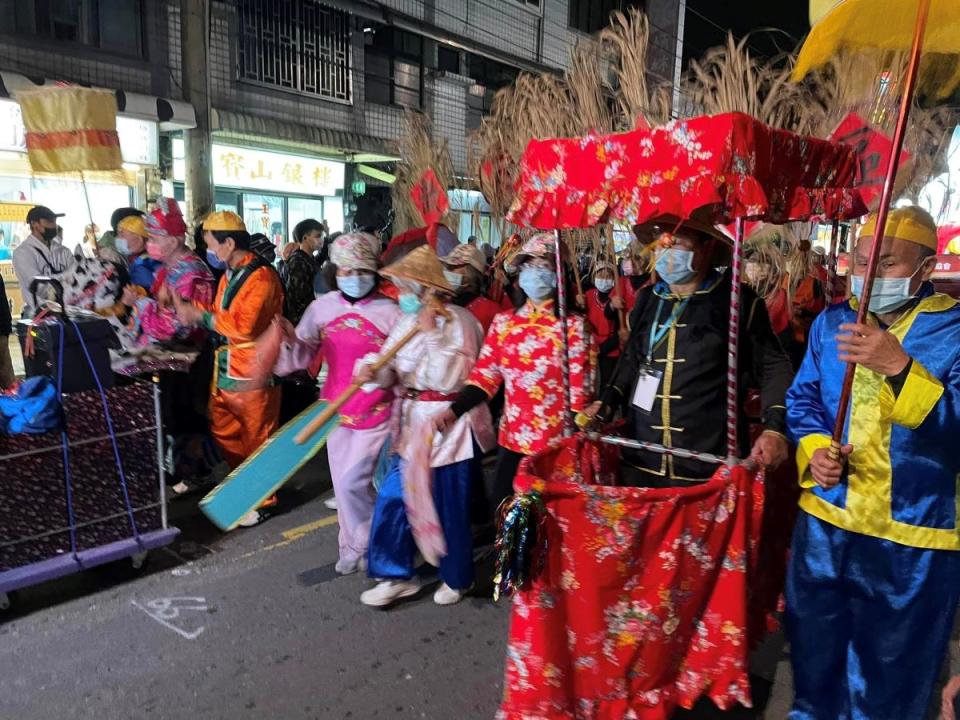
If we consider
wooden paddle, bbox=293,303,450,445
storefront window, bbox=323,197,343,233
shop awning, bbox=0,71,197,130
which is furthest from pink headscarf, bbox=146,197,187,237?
storefront window, bbox=323,197,343,233

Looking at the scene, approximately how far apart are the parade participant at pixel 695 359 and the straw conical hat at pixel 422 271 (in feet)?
3.46

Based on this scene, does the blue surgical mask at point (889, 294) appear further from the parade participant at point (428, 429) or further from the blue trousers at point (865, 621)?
the parade participant at point (428, 429)

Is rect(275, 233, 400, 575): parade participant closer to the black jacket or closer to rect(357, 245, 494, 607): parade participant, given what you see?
rect(357, 245, 494, 607): parade participant

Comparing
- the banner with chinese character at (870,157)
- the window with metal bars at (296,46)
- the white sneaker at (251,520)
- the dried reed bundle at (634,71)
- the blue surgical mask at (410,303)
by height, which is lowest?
the white sneaker at (251,520)

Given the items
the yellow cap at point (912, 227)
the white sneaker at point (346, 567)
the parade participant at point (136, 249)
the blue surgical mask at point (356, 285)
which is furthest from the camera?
the parade participant at point (136, 249)

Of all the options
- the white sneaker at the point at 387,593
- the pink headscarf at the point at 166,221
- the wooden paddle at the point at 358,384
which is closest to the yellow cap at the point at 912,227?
the wooden paddle at the point at 358,384

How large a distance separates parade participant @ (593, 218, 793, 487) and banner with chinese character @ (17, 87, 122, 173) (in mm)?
3750

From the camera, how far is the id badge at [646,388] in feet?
9.26

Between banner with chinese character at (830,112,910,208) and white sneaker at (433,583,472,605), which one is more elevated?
banner with chinese character at (830,112,910,208)

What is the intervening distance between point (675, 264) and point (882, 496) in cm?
107

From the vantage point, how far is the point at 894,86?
2.95 metres

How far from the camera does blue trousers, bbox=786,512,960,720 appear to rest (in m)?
2.22

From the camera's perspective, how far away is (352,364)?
3.84 metres

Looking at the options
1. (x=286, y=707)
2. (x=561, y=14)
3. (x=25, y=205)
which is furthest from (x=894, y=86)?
(x=561, y=14)
